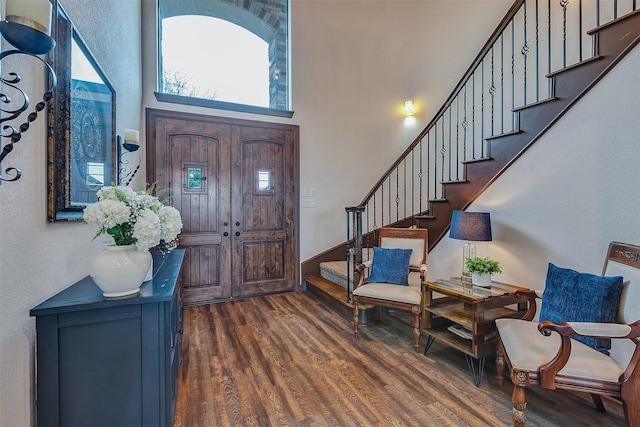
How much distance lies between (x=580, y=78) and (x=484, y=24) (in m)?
2.48

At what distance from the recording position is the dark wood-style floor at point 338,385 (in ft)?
5.73

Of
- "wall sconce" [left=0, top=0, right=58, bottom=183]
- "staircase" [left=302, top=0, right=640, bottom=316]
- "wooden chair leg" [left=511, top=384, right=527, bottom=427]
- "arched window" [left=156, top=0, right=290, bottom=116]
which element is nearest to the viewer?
"wall sconce" [left=0, top=0, right=58, bottom=183]

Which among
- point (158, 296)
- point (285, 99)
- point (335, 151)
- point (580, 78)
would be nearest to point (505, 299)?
point (580, 78)

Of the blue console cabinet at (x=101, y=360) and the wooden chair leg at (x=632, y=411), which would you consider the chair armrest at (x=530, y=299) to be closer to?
the wooden chair leg at (x=632, y=411)

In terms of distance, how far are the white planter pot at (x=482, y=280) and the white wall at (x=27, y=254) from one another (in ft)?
8.79

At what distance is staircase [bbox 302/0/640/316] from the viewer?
212 cm

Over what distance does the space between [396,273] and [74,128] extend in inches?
105

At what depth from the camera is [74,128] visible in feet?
4.74

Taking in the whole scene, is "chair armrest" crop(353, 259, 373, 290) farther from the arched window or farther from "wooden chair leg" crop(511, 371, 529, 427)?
the arched window

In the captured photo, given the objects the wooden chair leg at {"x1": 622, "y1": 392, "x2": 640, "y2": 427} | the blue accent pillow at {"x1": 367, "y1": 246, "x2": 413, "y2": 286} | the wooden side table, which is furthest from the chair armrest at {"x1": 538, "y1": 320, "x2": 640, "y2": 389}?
the blue accent pillow at {"x1": 367, "y1": 246, "x2": 413, "y2": 286}

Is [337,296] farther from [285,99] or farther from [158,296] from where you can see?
[285,99]

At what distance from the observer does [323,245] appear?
174 inches

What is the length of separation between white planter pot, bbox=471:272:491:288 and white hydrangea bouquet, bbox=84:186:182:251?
225cm

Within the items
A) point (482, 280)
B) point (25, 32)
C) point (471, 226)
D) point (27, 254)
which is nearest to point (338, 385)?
point (482, 280)
